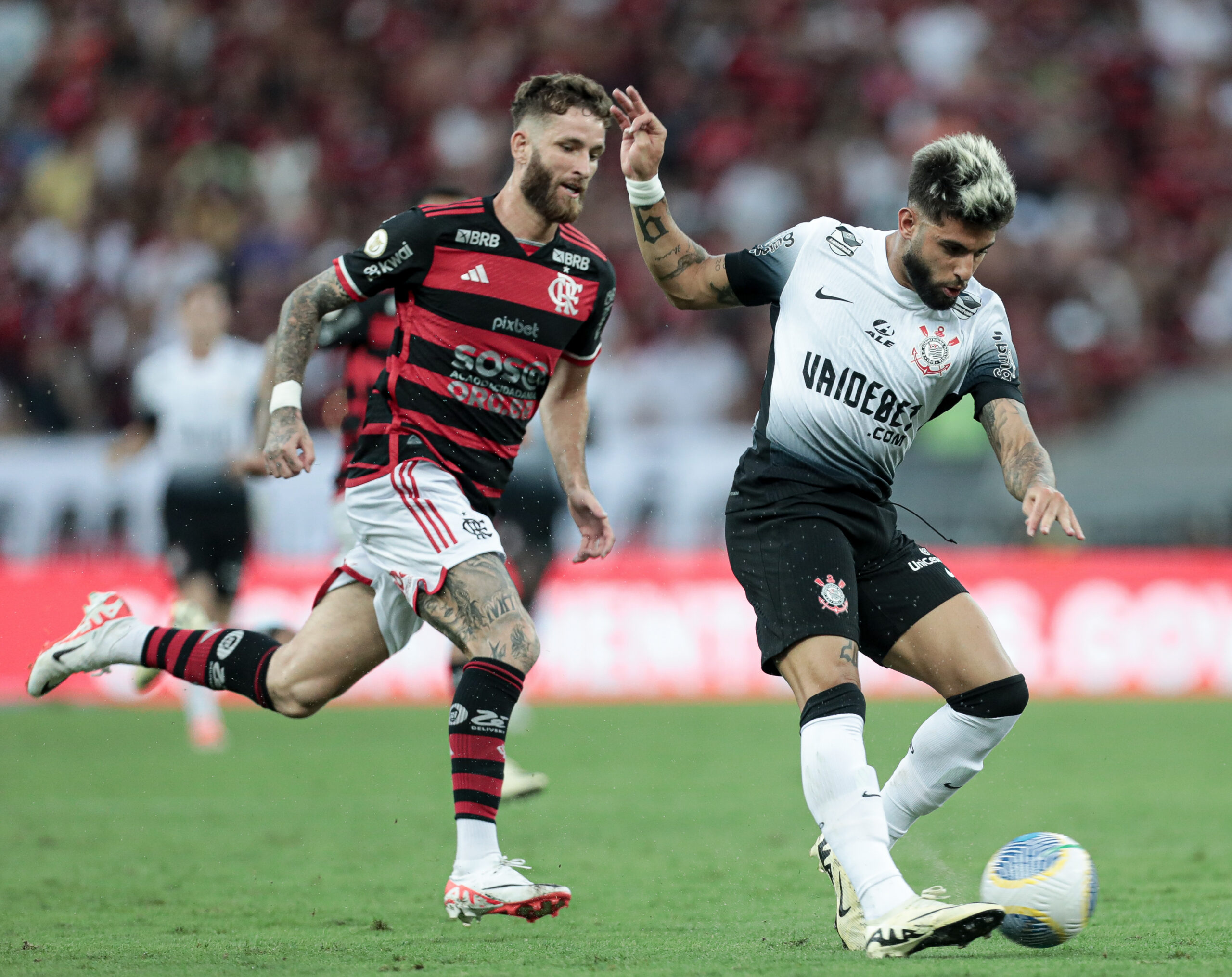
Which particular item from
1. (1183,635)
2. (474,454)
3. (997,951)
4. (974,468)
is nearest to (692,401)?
(974,468)

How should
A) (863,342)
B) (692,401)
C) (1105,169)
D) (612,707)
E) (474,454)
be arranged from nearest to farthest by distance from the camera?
(863,342), (474,454), (612,707), (692,401), (1105,169)

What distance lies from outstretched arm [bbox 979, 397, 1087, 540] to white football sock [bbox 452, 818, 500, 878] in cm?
189

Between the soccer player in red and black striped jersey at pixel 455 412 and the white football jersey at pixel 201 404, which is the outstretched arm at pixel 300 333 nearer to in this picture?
the soccer player in red and black striped jersey at pixel 455 412

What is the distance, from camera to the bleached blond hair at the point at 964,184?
4.78 m

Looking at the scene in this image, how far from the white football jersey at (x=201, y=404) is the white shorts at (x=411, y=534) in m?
5.75

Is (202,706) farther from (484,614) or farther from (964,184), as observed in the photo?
(964,184)

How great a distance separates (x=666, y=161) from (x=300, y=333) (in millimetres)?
13394

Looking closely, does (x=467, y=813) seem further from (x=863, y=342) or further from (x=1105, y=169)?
(x=1105, y=169)

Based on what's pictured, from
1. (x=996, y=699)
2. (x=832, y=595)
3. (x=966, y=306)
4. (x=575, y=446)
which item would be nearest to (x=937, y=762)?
(x=996, y=699)

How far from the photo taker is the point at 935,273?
16.2 feet

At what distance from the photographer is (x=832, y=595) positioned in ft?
16.0

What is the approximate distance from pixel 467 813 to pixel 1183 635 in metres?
10.7

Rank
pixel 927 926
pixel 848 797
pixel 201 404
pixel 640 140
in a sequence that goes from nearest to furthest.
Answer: pixel 927 926 < pixel 848 797 < pixel 640 140 < pixel 201 404

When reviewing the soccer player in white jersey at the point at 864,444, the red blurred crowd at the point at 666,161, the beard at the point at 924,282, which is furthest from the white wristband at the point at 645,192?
the red blurred crowd at the point at 666,161
